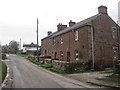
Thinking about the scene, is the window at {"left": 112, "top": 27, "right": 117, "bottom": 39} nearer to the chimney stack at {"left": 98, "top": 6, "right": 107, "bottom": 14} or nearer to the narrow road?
the chimney stack at {"left": 98, "top": 6, "right": 107, "bottom": 14}

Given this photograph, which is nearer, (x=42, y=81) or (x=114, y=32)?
(x=42, y=81)

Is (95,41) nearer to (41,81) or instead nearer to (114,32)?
(114,32)

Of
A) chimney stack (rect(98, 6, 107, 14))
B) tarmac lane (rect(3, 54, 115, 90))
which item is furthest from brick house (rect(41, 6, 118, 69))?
tarmac lane (rect(3, 54, 115, 90))

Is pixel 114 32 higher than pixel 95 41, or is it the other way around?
pixel 114 32

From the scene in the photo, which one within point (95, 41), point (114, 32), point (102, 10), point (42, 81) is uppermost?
point (102, 10)

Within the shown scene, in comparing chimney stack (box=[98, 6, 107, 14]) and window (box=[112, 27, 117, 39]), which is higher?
chimney stack (box=[98, 6, 107, 14])

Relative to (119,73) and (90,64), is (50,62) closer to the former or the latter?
A: (90,64)

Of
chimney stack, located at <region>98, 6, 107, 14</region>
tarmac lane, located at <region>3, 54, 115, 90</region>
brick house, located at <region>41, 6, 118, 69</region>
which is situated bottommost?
tarmac lane, located at <region>3, 54, 115, 90</region>

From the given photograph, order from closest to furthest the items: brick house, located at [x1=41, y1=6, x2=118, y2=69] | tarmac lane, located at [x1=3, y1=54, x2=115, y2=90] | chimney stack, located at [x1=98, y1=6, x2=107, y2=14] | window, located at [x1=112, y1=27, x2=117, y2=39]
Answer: tarmac lane, located at [x1=3, y1=54, x2=115, y2=90] < brick house, located at [x1=41, y1=6, x2=118, y2=69] < chimney stack, located at [x1=98, y1=6, x2=107, y2=14] < window, located at [x1=112, y1=27, x2=117, y2=39]

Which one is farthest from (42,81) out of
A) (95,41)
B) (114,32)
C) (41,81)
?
(114,32)

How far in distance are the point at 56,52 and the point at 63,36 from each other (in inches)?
198

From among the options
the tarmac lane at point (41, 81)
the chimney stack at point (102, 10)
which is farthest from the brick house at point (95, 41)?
the tarmac lane at point (41, 81)

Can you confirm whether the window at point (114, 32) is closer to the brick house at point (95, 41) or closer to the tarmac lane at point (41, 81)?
the brick house at point (95, 41)

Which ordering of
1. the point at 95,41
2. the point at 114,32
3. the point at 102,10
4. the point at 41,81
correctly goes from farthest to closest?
the point at 114,32, the point at 102,10, the point at 95,41, the point at 41,81
